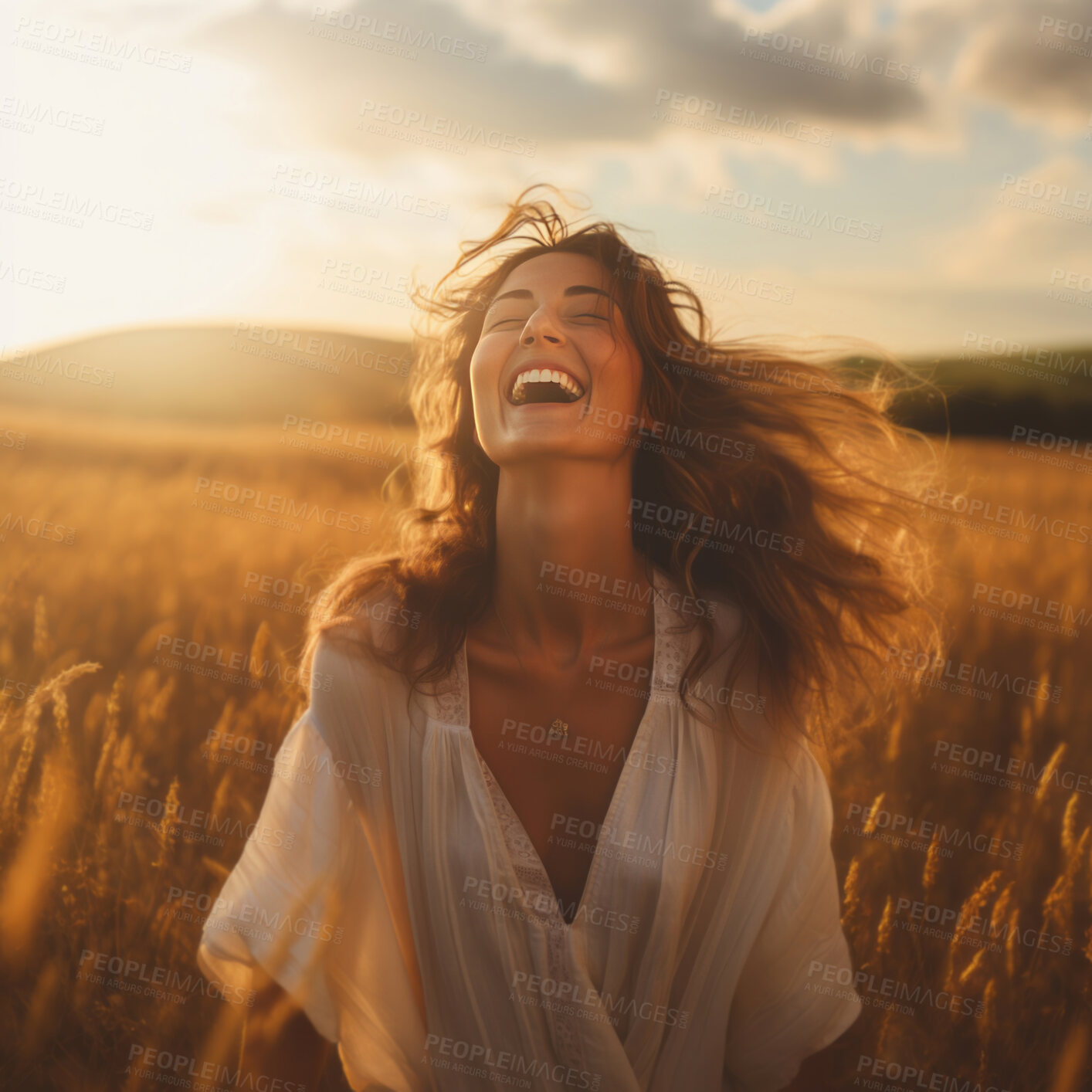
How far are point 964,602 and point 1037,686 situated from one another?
447mm

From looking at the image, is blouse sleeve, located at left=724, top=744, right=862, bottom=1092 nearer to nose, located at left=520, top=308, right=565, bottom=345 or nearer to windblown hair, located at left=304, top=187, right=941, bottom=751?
windblown hair, located at left=304, top=187, right=941, bottom=751

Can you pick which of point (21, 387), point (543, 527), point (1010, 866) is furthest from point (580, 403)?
point (21, 387)

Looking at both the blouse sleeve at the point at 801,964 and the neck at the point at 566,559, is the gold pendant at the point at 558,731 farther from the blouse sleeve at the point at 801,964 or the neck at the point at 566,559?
the blouse sleeve at the point at 801,964

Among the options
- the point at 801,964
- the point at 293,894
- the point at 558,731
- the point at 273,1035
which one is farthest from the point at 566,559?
the point at 273,1035

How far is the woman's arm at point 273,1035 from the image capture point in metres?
2.00

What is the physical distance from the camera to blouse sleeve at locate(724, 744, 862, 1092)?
2.06m

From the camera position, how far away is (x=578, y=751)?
6.95 feet

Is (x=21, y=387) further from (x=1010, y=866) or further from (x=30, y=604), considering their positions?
(x=1010, y=866)

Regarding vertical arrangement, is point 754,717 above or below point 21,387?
below

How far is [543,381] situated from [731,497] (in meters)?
0.68

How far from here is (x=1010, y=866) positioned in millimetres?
2684

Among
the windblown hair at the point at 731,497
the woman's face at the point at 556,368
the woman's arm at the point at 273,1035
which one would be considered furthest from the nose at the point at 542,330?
the woman's arm at the point at 273,1035

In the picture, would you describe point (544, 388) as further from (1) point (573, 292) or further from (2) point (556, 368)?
(1) point (573, 292)

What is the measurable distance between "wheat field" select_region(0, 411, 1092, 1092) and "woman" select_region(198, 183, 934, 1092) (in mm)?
444
